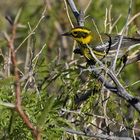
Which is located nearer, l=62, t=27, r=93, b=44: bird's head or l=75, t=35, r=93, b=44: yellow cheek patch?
l=62, t=27, r=93, b=44: bird's head

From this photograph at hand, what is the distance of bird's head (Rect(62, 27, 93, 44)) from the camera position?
12.2 ft

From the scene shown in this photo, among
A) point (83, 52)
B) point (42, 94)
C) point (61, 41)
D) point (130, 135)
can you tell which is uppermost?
point (61, 41)

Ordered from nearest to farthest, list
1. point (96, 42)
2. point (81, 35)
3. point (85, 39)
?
point (81, 35) → point (85, 39) → point (96, 42)

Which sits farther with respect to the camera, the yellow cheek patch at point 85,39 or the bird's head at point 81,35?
the yellow cheek patch at point 85,39

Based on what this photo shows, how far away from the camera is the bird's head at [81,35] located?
12.2ft

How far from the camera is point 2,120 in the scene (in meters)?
2.79

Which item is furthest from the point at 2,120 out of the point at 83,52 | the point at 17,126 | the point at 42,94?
the point at 83,52

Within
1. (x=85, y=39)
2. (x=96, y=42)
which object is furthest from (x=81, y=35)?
(x=96, y=42)

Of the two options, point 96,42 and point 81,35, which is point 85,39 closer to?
point 96,42

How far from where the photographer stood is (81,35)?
3846mm

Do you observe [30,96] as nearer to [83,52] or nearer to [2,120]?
[2,120]

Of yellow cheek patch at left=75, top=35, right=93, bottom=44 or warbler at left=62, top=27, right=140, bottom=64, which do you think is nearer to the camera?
warbler at left=62, top=27, right=140, bottom=64

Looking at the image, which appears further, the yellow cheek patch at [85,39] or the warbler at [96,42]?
→ the yellow cheek patch at [85,39]

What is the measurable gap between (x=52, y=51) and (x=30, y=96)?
320 centimetres
